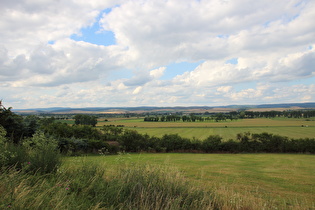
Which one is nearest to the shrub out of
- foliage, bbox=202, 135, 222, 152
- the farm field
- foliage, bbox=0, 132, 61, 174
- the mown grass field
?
foliage, bbox=0, 132, 61, 174

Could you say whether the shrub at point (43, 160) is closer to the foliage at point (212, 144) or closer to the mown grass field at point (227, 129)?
the foliage at point (212, 144)

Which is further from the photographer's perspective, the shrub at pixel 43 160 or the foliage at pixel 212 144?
the foliage at pixel 212 144

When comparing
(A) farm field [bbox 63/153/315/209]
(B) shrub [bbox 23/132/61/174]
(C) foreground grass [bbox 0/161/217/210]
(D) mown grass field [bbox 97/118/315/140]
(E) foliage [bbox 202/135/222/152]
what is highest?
(B) shrub [bbox 23/132/61/174]

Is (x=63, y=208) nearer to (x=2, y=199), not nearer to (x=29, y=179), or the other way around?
(x=2, y=199)

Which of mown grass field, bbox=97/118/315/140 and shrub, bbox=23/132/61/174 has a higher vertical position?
shrub, bbox=23/132/61/174

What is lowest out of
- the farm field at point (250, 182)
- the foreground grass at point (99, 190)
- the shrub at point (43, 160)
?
the farm field at point (250, 182)

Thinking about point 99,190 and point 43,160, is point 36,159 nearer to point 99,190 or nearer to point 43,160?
point 43,160

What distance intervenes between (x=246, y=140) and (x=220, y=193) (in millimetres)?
44834

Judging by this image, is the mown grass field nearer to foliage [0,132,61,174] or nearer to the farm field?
the farm field

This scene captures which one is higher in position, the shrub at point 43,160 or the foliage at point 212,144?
the shrub at point 43,160

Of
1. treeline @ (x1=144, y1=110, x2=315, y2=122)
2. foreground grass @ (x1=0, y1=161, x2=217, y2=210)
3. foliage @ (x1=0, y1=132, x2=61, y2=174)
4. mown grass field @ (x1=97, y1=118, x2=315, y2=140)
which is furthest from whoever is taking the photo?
treeline @ (x1=144, y1=110, x2=315, y2=122)

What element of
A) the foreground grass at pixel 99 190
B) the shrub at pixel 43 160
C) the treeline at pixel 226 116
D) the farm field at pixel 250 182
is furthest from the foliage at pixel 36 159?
the treeline at pixel 226 116

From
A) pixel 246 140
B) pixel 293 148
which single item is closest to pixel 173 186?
pixel 246 140

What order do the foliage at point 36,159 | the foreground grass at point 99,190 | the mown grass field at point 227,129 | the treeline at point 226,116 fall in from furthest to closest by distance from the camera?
the treeline at point 226,116
the mown grass field at point 227,129
the foliage at point 36,159
the foreground grass at point 99,190
